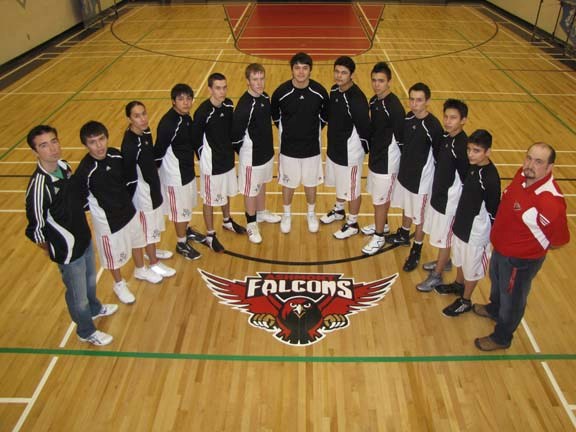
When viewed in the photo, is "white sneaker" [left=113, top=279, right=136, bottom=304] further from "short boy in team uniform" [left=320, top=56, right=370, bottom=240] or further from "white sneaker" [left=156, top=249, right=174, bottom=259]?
"short boy in team uniform" [left=320, top=56, right=370, bottom=240]

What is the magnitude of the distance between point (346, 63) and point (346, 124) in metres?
0.64

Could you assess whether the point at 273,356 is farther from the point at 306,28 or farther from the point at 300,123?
the point at 306,28

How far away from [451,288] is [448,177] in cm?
124

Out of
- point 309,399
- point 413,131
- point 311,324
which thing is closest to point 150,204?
point 311,324

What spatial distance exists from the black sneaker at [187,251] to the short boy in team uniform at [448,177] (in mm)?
2503

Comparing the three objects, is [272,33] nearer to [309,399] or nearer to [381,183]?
[381,183]

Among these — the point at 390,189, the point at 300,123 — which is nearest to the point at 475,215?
the point at 390,189

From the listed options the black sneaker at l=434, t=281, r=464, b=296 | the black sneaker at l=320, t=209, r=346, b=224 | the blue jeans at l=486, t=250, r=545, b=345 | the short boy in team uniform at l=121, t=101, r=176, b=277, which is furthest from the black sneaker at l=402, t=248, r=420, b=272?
the short boy in team uniform at l=121, t=101, r=176, b=277

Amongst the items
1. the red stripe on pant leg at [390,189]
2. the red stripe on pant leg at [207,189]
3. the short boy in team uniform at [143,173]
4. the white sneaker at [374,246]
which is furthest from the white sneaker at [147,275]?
the red stripe on pant leg at [390,189]

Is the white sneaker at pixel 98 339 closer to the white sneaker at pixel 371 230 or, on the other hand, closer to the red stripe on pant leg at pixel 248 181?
the red stripe on pant leg at pixel 248 181

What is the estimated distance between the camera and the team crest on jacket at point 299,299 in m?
4.49

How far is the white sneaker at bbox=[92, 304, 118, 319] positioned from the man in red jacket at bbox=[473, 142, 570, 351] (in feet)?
11.5

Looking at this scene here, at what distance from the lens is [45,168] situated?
3.47m

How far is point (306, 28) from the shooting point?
1586cm
